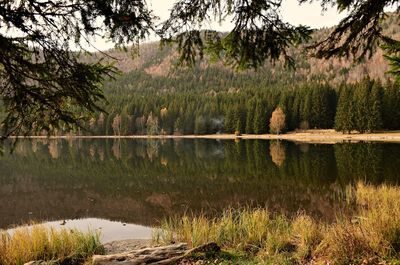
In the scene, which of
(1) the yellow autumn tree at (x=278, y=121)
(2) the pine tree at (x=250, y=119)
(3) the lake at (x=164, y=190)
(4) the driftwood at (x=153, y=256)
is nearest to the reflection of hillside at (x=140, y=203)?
(3) the lake at (x=164, y=190)

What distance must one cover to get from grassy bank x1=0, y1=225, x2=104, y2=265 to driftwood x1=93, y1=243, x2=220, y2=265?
4.97 ft

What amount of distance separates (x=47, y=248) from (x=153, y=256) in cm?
343

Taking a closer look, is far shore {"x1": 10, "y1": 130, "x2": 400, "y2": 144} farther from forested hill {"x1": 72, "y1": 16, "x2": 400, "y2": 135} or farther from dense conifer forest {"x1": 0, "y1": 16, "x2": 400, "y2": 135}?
forested hill {"x1": 72, "y1": 16, "x2": 400, "y2": 135}

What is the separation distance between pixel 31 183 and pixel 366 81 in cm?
7844

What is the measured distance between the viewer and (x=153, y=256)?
7.98 metres

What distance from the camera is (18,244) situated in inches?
369

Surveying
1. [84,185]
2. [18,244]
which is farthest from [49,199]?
[18,244]

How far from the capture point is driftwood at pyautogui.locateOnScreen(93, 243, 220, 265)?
25.5ft

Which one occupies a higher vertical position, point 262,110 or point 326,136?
point 262,110

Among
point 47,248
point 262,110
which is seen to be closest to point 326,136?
point 262,110

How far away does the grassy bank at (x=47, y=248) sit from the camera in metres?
8.90

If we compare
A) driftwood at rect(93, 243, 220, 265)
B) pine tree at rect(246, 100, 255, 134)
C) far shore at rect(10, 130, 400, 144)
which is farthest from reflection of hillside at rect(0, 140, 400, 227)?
pine tree at rect(246, 100, 255, 134)

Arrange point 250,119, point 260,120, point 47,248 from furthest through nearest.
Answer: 1. point 250,119
2. point 260,120
3. point 47,248

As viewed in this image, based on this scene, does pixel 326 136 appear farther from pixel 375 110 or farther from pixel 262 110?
pixel 262 110
